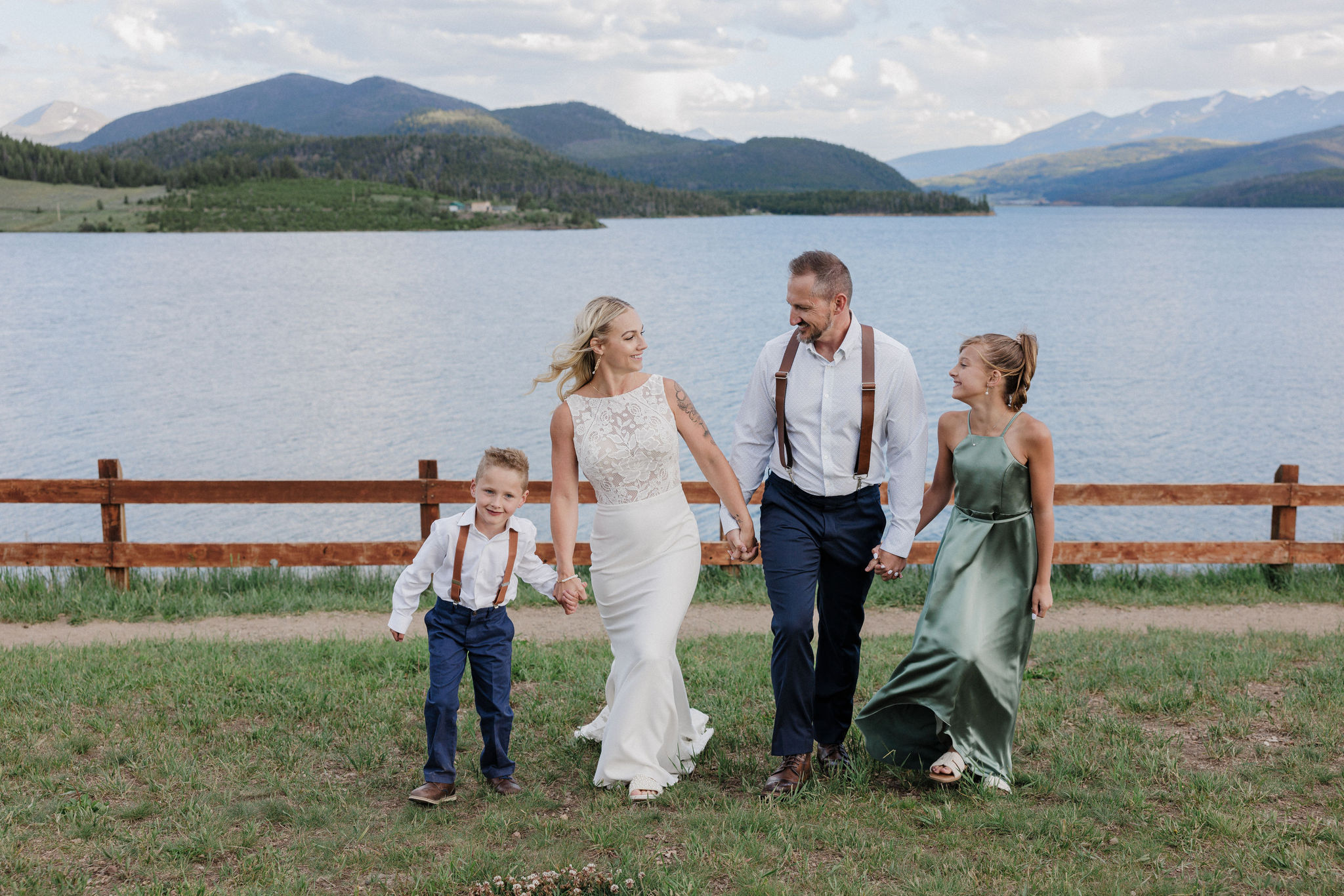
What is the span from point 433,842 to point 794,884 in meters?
1.57

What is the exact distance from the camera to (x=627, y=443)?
489cm

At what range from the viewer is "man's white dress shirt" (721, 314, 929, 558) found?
16.1 feet

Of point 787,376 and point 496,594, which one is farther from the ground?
point 787,376

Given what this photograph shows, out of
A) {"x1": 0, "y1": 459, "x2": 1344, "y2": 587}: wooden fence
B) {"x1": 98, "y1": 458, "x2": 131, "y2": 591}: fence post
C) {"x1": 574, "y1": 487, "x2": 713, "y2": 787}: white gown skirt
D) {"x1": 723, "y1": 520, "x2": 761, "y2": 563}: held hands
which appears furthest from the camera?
{"x1": 98, "y1": 458, "x2": 131, "y2": 591}: fence post

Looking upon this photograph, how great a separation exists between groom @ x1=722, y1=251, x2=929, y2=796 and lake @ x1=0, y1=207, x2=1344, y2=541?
5.10m

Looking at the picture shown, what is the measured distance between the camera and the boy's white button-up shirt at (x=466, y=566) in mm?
4762

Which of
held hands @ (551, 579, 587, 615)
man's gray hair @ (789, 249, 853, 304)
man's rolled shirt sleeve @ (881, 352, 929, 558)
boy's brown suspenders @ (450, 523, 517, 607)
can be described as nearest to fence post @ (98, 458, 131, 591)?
boy's brown suspenders @ (450, 523, 517, 607)

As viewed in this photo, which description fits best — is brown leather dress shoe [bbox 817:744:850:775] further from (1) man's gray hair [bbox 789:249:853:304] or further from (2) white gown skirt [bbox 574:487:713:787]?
(1) man's gray hair [bbox 789:249:853:304]

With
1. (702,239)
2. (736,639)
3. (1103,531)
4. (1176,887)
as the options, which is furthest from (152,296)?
(702,239)

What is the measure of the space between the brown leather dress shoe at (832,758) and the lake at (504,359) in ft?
17.5

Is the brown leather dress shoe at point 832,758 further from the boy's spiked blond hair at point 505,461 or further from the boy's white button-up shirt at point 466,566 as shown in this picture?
the boy's spiked blond hair at point 505,461

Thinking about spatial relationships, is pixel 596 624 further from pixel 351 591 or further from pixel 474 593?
pixel 474 593

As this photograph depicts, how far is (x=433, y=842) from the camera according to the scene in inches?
174

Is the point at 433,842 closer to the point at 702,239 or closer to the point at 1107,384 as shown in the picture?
the point at 1107,384
